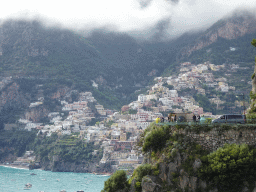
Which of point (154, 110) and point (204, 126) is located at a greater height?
point (154, 110)

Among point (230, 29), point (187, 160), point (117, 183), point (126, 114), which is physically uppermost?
point (230, 29)

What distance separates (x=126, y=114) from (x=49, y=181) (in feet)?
172

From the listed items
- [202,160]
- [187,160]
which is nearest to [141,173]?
[187,160]

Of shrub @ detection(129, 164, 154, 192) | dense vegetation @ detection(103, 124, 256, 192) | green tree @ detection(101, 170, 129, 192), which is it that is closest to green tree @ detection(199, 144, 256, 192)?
dense vegetation @ detection(103, 124, 256, 192)

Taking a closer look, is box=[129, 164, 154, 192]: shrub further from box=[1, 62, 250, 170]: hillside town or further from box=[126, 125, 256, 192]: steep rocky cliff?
box=[1, 62, 250, 170]: hillside town

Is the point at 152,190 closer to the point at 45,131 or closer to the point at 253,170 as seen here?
the point at 253,170

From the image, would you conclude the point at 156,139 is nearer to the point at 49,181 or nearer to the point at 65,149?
the point at 49,181

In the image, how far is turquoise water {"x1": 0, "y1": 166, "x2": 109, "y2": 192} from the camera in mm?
84000

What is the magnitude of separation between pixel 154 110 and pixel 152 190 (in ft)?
383

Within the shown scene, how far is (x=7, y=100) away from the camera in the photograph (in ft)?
511

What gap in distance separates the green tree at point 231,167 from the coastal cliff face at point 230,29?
559 ft

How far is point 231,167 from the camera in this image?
18.6 meters

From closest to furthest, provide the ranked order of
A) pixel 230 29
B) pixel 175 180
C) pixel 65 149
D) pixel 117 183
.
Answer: pixel 175 180, pixel 117 183, pixel 65 149, pixel 230 29

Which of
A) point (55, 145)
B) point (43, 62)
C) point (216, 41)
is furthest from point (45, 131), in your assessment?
point (216, 41)
